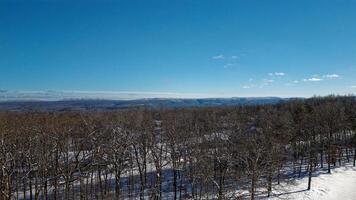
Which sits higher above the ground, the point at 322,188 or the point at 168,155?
the point at 168,155

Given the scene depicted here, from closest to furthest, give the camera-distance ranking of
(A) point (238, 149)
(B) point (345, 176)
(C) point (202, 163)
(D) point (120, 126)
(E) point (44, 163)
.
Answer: (E) point (44, 163) → (C) point (202, 163) → (A) point (238, 149) → (B) point (345, 176) → (D) point (120, 126)

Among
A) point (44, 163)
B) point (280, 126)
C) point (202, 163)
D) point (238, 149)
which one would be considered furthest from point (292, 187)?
point (44, 163)

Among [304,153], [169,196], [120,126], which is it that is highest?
[120,126]

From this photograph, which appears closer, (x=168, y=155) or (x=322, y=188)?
(x=322, y=188)

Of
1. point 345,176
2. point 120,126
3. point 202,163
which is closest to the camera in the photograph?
point 202,163

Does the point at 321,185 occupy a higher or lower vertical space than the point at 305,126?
lower

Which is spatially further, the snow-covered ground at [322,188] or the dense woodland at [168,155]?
the dense woodland at [168,155]

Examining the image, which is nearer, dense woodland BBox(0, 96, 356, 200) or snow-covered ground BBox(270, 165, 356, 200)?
snow-covered ground BBox(270, 165, 356, 200)

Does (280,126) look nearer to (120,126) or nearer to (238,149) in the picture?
(238,149)
